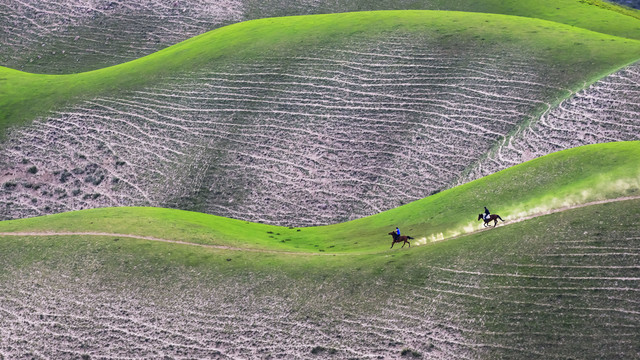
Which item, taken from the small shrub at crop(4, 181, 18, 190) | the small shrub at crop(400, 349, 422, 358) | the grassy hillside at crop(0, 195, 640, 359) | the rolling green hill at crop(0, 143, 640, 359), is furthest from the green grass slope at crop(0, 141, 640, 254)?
the small shrub at crop(4, 181, 18, 190)

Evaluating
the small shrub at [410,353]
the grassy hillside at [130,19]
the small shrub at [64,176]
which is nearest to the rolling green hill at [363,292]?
the small shrub at [410,353]

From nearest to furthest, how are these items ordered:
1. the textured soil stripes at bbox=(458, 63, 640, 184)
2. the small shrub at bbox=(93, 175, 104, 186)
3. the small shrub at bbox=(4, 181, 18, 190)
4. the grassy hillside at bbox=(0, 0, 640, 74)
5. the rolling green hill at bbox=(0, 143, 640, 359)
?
the rolling green hill at bbox=(0, 143, 640, 359)
the textured soil stripes at bbox=(458, 63, 640, 184)
the small shrub at bbox=(93, 175, 104, 186)
the small shrub at bbox=(4, 181, 18, 190)
the grassy hillside at bbox=(0, 0, 640, 74)

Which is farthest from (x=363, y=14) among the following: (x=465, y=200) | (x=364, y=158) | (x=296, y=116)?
→ (x=465, y=200)

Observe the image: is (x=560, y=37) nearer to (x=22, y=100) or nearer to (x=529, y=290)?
(x=529, y=290)

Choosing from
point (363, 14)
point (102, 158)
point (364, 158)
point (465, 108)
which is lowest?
point (102, 158)

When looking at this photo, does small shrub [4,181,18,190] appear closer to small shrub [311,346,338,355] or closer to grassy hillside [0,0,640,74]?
grassy hillside [0,0,640,74]

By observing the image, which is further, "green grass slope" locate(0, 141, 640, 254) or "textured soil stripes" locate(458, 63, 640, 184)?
"textured soil stripes" locate(458, 63, 640, 184)
